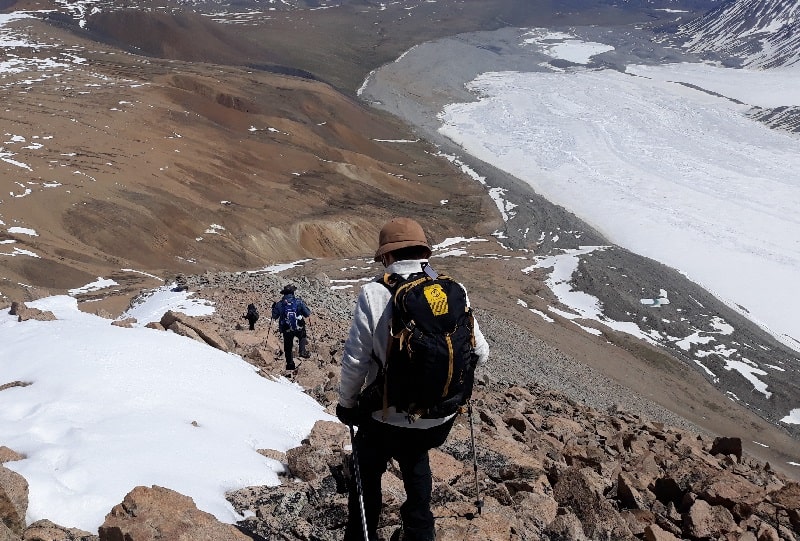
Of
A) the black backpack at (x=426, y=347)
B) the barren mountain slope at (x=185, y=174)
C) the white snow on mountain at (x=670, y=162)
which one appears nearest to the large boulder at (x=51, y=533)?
the black backpack at (x=426, y=347)

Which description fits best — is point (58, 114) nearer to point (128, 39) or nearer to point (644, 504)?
point (644, 504)

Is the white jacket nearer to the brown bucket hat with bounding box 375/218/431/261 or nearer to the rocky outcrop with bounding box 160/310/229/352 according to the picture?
the brown bucket hat with bounding box 375/218/431/261

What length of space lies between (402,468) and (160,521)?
125 cm

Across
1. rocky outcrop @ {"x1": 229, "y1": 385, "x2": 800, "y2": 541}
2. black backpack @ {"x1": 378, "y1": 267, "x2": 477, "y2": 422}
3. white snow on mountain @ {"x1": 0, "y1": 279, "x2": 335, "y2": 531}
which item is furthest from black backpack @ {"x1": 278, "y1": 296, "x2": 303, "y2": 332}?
black backpack @ {"x1": 378, "y1": 267, "x2": 477, "y2": 422}

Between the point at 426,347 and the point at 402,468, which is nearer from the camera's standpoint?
the point at 426,347

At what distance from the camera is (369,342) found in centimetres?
324

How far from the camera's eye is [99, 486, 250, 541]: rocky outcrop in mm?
3420

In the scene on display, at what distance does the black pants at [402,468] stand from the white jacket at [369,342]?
7 cm

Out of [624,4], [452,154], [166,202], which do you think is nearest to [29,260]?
[166,202]

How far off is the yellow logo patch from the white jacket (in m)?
0.18

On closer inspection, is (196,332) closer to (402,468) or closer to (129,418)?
(129,418)

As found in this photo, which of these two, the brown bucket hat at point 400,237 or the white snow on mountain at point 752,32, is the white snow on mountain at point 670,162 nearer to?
the white snow on mountain at point 752,32

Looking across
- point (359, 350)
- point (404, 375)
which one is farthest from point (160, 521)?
point (404, 375)

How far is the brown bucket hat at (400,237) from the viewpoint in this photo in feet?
Result: 11.3
